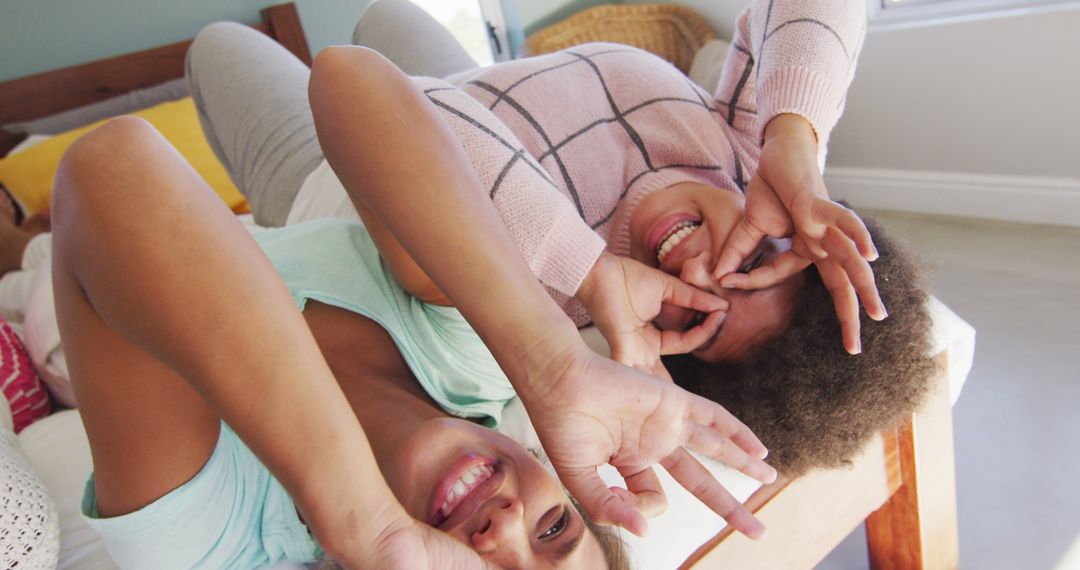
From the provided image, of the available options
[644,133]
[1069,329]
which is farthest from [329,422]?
[1069,329]

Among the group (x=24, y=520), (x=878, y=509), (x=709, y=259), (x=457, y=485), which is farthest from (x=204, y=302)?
(x=878, y=509)

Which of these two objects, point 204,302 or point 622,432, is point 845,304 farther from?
point 204,302

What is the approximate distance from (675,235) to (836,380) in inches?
11.5

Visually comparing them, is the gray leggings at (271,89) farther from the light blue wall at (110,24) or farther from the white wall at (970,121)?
the white wall at (970,121)

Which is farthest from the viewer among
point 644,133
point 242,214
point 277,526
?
point 242,214

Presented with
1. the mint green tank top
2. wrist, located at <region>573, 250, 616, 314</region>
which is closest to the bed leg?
wrist, located at <region>573, 250, 616, 314</region>

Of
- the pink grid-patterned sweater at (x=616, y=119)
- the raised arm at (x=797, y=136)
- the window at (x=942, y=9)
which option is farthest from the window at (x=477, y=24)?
the raised arm at (x=797, y=136)

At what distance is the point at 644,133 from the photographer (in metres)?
1.21

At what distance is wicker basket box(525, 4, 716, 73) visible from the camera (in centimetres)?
280

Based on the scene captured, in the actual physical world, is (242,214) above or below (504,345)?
below

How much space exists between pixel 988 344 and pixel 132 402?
1.64 metres

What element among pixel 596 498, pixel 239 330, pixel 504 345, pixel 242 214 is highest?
pixel 239 330

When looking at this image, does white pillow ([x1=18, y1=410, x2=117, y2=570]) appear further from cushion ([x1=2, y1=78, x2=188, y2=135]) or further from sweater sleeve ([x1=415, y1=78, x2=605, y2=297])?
cushion ([x1=2, y1=78, x2=188, y2=135])

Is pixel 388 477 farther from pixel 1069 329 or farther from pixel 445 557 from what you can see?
pixel 1069 329
